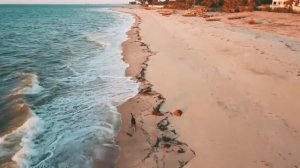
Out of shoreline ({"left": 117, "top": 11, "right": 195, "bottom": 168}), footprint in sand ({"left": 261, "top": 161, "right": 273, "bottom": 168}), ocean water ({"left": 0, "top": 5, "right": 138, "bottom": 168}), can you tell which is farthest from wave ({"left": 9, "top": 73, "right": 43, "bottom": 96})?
footprint in sand ({"left": 261, "top": 161, "right": 273, "bottom": 168})

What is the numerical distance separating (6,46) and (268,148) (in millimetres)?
27715

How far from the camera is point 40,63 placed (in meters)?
20.9

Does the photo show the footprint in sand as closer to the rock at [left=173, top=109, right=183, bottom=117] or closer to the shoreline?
the shoreline

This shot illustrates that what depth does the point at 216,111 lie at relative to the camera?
10.6 meters

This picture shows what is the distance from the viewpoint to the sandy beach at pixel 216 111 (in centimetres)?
787

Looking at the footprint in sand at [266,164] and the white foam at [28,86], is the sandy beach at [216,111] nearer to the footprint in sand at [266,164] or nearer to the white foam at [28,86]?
the footprint in sand at [266,164]

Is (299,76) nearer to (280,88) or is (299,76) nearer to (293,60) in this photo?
(280,88)

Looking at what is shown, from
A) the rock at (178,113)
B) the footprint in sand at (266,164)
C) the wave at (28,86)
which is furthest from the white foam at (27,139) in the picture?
the footprint in sand at (266,164)

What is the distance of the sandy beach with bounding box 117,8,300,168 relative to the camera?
25.8ft

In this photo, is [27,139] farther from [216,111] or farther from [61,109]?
[216,111]

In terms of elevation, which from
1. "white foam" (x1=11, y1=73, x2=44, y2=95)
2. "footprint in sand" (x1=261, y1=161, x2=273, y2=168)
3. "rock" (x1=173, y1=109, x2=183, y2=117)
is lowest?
"white foam" (x1=11, y1=73, x2=44, y2=95)

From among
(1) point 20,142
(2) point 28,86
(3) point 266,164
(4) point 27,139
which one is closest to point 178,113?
(3) point 266,164

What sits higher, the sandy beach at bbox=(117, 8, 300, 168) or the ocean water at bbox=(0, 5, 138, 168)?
the sandy beach at bbox=(117, 8, 300, 168)

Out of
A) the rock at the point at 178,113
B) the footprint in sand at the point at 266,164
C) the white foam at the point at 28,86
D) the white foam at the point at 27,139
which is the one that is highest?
the rock at the point at 178,113
